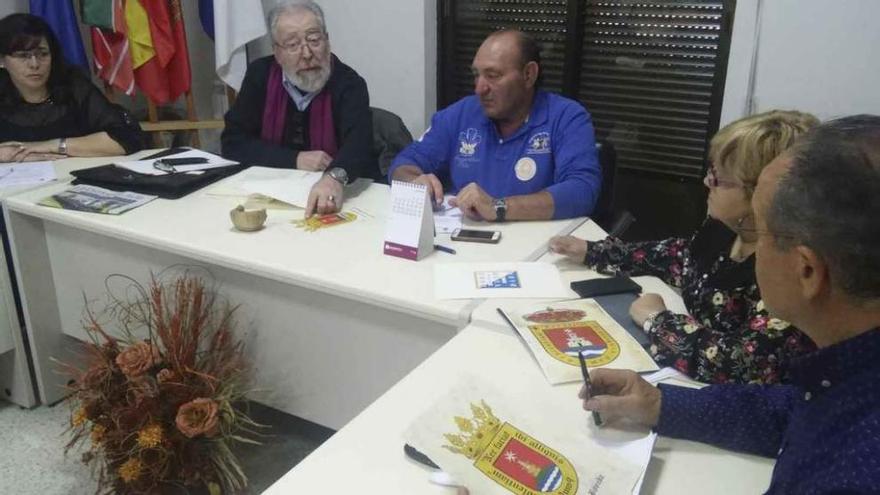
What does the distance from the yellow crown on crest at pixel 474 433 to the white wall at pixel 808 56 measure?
2.10 metres

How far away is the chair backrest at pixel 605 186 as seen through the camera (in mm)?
2352

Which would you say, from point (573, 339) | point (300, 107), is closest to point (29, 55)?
point (300, 107)

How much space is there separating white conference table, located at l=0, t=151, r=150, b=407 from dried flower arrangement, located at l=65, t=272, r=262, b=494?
490 millimetres

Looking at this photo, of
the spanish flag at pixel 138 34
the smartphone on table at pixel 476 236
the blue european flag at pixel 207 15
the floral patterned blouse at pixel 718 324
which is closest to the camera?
the floral patterned blouse at pixel 718 324

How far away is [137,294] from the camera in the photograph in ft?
7.07

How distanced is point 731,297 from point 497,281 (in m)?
0.50

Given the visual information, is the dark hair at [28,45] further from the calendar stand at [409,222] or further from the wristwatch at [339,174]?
the calendar stand at [409,222]

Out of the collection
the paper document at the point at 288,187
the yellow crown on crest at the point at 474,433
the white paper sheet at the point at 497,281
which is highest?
the paper document at the point at 288,187

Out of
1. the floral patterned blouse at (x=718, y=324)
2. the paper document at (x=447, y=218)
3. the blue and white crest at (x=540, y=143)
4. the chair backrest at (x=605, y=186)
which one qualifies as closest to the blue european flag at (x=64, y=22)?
the paper document at (x=447, y=218)

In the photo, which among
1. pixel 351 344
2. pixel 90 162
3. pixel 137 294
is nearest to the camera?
pixel 351 344

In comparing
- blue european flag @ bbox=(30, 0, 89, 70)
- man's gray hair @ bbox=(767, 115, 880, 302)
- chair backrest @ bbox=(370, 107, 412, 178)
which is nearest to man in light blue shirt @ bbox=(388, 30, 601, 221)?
chair backrest @ bbox=(370, 107, 412, 178)

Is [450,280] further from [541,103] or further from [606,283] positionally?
[541,103]

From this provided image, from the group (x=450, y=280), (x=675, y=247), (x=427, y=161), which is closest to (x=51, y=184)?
(x=427, y=161)

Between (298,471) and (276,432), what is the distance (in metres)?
1.37
